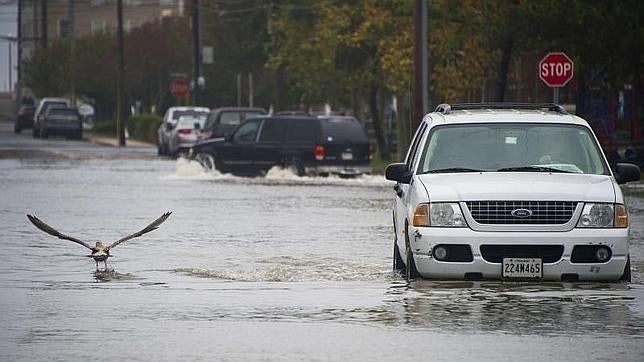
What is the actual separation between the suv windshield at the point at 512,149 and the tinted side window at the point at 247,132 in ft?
83.9

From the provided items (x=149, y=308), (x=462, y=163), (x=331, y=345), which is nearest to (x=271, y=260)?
(x=462, y=163)

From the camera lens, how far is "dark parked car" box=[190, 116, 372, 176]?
136 feet

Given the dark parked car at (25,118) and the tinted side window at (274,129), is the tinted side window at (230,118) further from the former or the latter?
the dark parked car at (25,118)

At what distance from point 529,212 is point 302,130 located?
1043 inches

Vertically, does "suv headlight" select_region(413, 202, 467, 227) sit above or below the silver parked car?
above

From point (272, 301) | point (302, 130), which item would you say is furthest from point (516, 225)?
point (302, 130)

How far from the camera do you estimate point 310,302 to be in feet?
49.9

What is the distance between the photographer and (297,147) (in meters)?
41.9

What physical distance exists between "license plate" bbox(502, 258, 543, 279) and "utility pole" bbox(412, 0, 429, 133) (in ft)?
85.5

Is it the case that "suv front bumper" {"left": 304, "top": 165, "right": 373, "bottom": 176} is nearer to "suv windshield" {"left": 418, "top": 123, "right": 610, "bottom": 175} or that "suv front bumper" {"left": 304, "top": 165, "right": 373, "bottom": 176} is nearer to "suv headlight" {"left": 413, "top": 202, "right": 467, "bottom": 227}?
"suv windshield" {"left": 418, "top": 123, "right": 610, "bottom": 175}

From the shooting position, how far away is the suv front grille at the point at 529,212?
50.9 feet

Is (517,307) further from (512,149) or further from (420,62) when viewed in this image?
(420,62)

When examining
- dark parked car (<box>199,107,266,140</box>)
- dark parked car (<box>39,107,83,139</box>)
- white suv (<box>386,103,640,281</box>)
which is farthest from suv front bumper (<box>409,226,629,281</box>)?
dark parked car (<box>39,107,83,139</box>)

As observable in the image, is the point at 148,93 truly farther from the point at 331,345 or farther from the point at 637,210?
the point at 331,345
